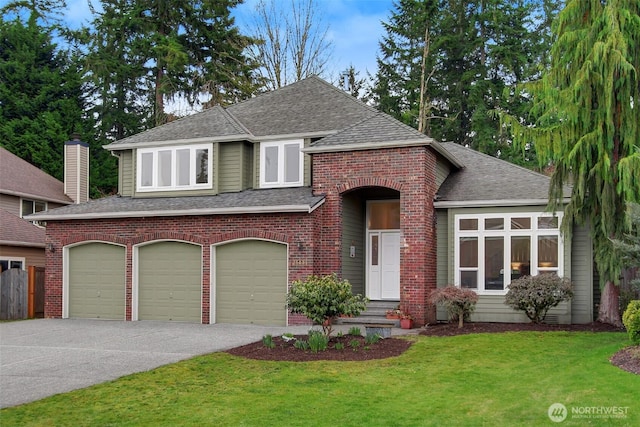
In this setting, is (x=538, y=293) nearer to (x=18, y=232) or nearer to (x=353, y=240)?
(x=353, y=240)

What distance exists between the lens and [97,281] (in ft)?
58.3

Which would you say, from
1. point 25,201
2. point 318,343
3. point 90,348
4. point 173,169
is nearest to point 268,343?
point 318,343

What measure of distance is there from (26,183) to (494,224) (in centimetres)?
1805

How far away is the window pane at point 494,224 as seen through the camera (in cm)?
1571

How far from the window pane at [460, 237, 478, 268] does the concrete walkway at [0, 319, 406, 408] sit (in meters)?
2.92

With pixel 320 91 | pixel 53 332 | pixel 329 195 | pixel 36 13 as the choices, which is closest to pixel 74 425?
pixel 53 332

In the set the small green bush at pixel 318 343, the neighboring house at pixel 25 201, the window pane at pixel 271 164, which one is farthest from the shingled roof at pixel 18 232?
the small green bush at pixel 318 343

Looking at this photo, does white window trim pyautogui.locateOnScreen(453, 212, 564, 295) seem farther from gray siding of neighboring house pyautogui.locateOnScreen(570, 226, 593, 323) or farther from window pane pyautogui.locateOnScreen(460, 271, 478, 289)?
gray siding of neighboring house pyautogui.locateOnScreen(570, 226, 593, 323)

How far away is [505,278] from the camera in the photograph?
51.2 feet

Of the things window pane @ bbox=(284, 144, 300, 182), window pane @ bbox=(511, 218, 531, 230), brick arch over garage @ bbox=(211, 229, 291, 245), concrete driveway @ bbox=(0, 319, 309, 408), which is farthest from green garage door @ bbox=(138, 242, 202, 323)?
window pane @ bbox=(511, 218, 531, 230)

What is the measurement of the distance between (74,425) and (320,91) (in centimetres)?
1524

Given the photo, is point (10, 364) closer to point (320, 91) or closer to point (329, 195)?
point (329, 195)

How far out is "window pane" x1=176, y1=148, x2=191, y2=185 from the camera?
18562 mm

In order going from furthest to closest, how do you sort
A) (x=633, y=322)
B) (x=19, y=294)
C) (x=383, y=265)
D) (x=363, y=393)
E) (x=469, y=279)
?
(x=19, y=294)
(x=383, y=265)
(x=469, y=279)
(x=633, y=322)
(x=363, y=393)
